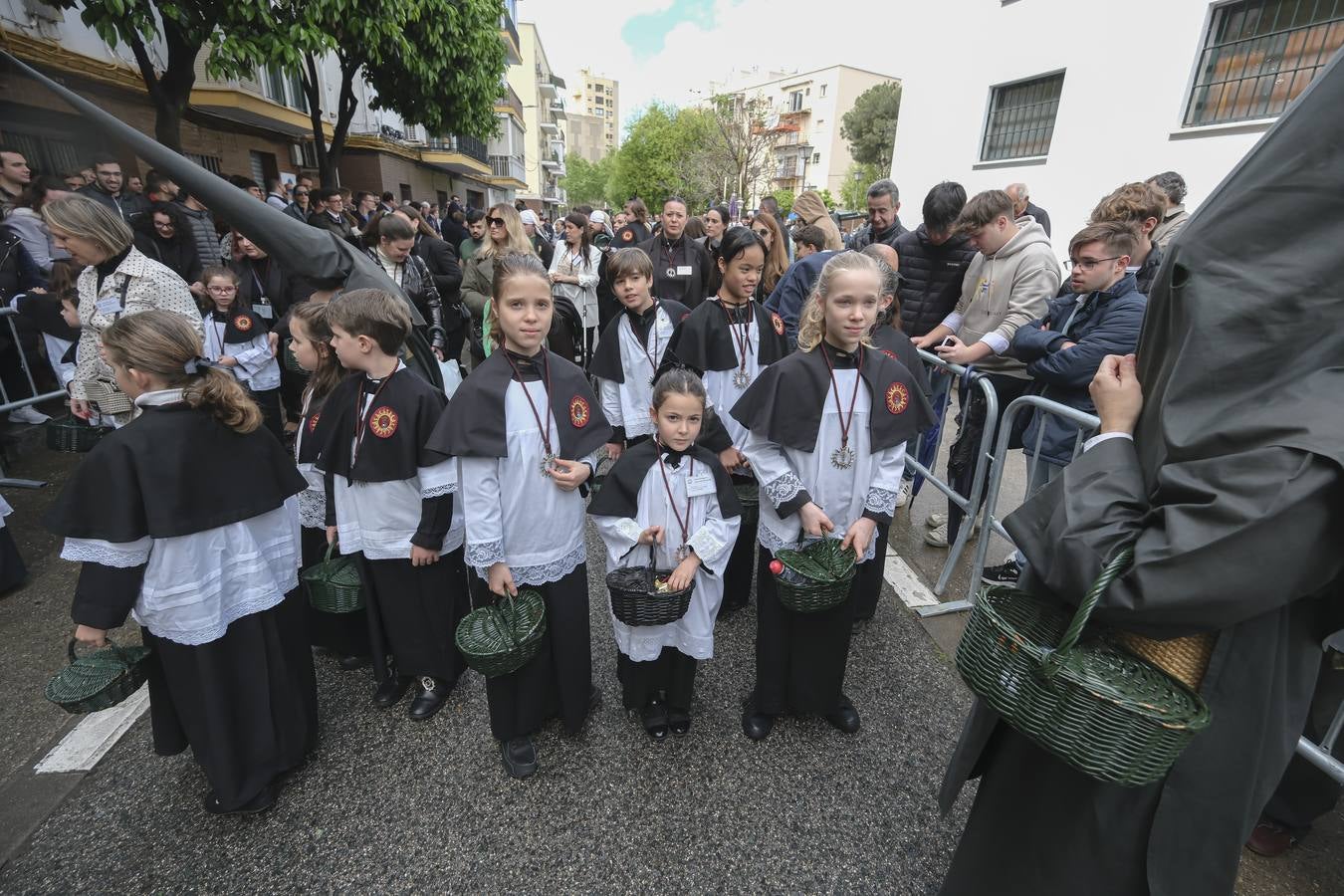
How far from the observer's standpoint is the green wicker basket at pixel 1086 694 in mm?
1234

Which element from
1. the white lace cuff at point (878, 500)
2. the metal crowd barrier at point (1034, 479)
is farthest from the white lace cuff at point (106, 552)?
the metal crowd barrier at point (1034, 479)

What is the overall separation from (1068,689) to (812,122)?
7271 cm

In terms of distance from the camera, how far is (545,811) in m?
2.50

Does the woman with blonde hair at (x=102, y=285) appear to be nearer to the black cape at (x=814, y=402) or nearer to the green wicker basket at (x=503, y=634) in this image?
the green wicker basket at (x=503, y=634)

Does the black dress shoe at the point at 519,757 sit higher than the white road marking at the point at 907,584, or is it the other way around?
the white road marking at the point at 907,584

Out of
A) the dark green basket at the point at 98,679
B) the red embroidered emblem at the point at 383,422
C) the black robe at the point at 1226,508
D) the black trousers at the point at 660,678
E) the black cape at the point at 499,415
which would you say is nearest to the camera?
the black robe at the point at 1226,508

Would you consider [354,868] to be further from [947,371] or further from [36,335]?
[36,335]

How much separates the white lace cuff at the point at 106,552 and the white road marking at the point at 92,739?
85 cm

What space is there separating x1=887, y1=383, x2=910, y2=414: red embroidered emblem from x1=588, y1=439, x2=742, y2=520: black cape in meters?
0.76

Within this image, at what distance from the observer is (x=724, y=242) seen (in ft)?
12.7

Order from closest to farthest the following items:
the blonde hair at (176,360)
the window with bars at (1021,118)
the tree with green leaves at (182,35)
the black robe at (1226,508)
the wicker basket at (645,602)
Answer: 1. the black robe at (1226,508)
2. the blonde hair at (176,360)
3. the wicker basket at (645,602)
4. the tree with green leaves at (182,35)
5. the window with bars at (1021,118)

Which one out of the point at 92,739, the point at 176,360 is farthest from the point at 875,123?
the point at 92,739

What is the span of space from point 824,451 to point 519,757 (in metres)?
1.83

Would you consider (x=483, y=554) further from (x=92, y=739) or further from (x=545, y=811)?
(x=92, y=739)
